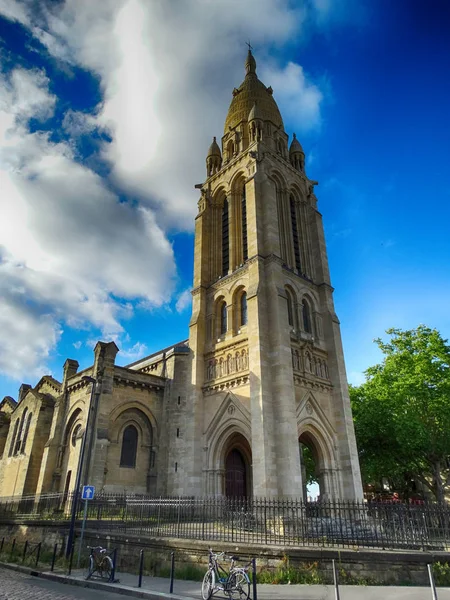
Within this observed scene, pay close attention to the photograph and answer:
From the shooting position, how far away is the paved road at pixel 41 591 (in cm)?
952

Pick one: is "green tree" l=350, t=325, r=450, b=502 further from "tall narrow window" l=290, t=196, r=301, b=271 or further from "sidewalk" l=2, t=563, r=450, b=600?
"sidewalk" l=2, t=563, r=450, b=600

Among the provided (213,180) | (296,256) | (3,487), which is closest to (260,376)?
(296,256)

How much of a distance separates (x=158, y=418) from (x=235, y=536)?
1435 cm

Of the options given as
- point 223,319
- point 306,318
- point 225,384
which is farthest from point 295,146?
point 225,384

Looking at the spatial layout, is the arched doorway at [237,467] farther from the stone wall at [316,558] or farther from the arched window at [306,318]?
the stone wall at [316,558]

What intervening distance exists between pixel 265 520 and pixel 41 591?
6004 mm

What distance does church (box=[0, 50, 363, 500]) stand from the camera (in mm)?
22516

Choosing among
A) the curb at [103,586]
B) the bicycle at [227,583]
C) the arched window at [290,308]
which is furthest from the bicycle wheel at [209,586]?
the arched window at [290,308]

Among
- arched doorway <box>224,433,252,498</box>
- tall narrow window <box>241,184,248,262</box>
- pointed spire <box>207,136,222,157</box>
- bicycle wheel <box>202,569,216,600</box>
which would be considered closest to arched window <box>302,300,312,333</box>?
tall narrow window <box>241,184,248,262</box>

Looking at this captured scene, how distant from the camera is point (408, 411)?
1077 inches

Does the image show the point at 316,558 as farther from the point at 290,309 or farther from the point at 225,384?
the point at 290,309

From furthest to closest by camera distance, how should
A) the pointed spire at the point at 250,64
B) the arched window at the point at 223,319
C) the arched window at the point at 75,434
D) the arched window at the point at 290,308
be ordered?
1. the pointed spire at the point at 250,64
2. the arched window at the point at 223,319
3. the arched window at the point at 290,308
4. the arched window at the point at 75,434

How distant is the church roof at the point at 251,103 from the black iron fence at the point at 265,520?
30.2 m

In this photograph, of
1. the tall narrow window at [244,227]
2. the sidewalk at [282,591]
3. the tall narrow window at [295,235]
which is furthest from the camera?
the tall narrow window at [295,235]
